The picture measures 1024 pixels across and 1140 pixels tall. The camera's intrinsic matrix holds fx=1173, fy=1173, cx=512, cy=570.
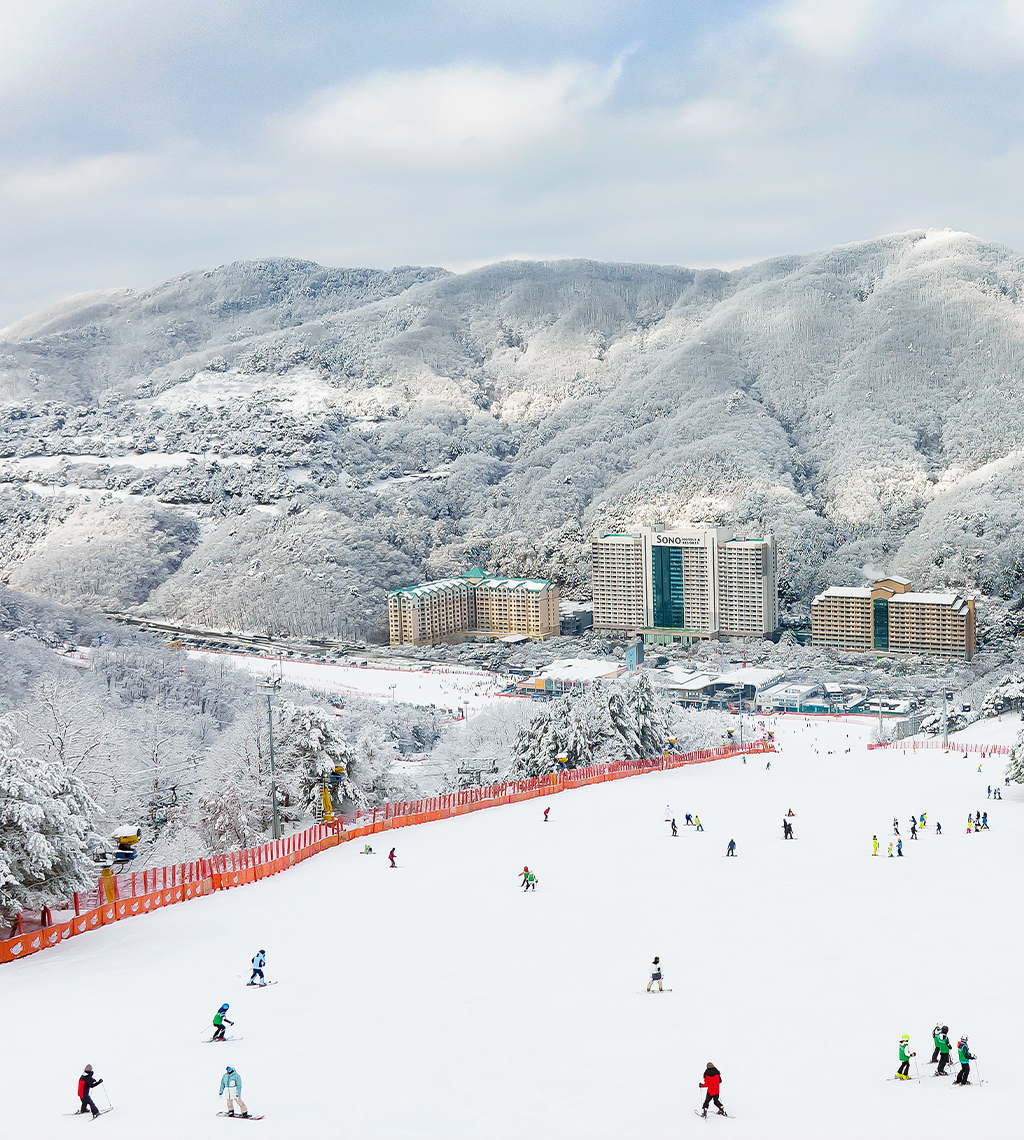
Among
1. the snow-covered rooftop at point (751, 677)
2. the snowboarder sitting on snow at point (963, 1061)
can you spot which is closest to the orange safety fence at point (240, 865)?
the snowboarder sitting on snow at point (963, 1061)

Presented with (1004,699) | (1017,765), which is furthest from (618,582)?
(1017,765)

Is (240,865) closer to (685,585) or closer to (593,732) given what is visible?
(593,732)

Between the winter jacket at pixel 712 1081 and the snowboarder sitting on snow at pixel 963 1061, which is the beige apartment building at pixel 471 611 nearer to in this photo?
the snowboarder sitting on snow at pixel 963 1061

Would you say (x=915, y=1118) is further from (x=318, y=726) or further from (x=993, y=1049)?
(x=318, y=726)

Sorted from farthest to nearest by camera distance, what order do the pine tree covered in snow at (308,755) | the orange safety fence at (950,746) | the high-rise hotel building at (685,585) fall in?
the high-rise hotel building at (685,585) → the orange safety fence at (950,746) → the pine tree covered in snow at (308,755)

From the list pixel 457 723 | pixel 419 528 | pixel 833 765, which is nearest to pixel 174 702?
pixel 457 723

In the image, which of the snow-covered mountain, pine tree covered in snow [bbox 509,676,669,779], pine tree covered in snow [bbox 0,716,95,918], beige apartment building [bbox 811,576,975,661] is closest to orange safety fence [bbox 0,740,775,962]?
pine tree covered in snow [bbox 0,716,95,918]
